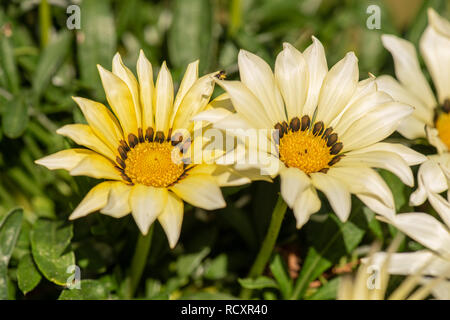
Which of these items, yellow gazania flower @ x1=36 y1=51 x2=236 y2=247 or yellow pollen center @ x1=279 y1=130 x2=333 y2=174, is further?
yellow pollen center @ x1=279 y1=130 x2=333 y2=174

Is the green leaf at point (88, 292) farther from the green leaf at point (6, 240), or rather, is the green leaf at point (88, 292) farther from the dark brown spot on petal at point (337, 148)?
the dark brown spot on petal at point (337, 148)

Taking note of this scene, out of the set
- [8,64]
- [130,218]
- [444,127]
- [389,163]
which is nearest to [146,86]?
[130,218]

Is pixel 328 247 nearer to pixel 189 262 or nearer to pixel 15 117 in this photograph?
pixel 189 262

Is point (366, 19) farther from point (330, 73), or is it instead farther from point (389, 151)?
point (389, 151)

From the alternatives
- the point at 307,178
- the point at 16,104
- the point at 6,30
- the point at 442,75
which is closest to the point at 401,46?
the point at 442,75

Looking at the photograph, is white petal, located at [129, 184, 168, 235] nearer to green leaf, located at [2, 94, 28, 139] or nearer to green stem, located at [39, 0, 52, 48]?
green leaf, located at [2, 94, 28, 139]

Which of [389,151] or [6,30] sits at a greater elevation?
[6,30]

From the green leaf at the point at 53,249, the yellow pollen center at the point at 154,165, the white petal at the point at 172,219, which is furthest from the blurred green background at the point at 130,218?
the white petal at the point at 172,219

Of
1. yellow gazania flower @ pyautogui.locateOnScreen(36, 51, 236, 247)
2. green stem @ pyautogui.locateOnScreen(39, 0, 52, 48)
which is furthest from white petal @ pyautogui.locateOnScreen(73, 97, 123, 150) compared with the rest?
green stem @ pyautogui.locateOnScreen(39, 0, 52, 48)
